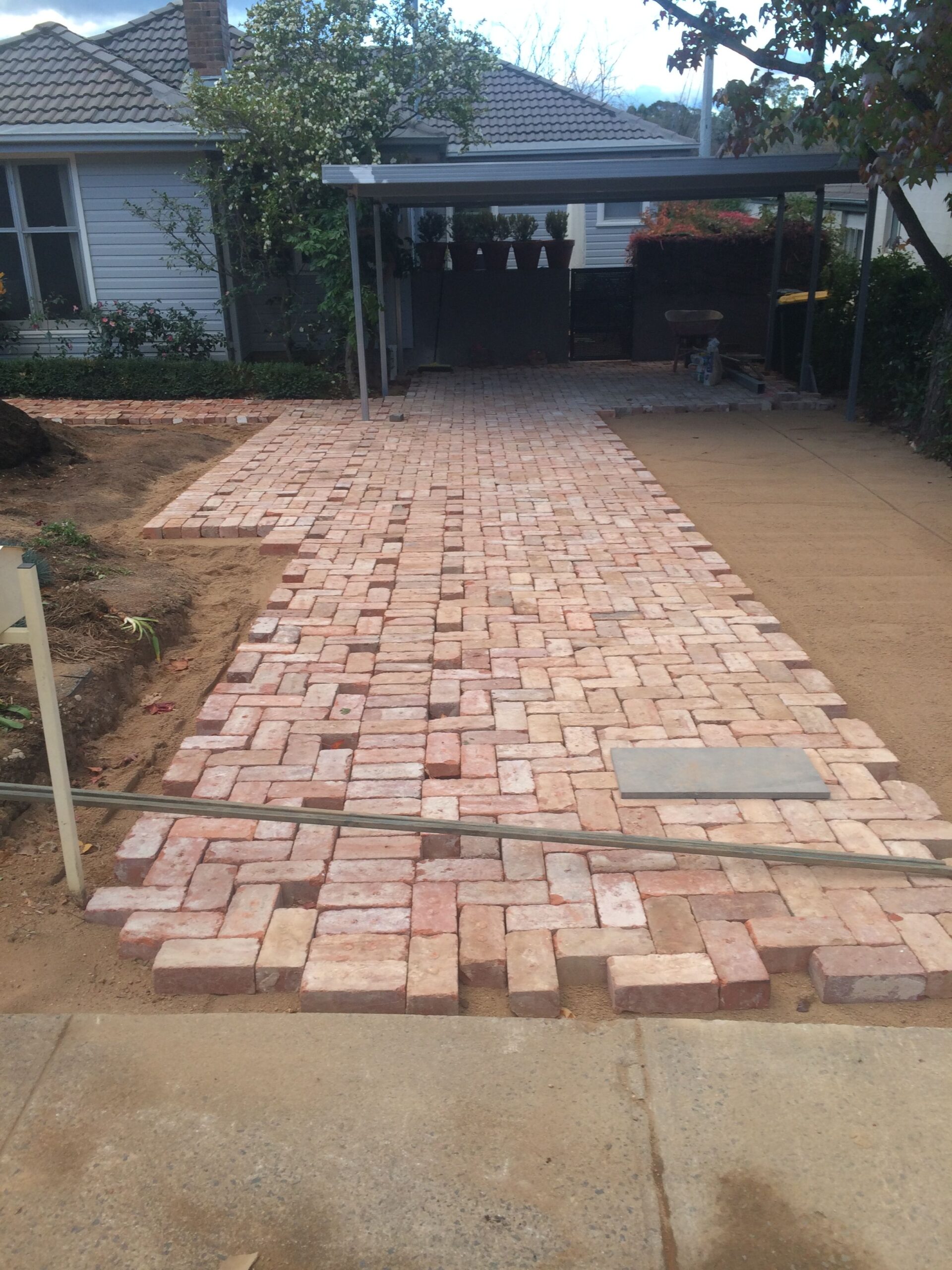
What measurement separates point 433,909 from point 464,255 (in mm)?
A: 14181

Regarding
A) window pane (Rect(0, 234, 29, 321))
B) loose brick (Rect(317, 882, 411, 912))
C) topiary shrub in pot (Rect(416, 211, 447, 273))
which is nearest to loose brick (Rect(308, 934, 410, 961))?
loose brick (Rect(317, 882, 411, 912))

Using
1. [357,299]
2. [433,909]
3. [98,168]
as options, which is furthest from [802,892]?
[98,168]

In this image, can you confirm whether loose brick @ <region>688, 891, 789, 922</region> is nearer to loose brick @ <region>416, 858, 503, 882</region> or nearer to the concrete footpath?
the concrete footpath

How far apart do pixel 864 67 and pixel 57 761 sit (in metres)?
7.94

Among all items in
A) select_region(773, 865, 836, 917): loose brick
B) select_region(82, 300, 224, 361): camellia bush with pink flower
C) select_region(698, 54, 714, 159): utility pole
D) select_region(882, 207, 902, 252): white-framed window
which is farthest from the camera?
select_region(698, 54, 714, 159): utility pole

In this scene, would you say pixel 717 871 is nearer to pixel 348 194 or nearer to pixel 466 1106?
pixel 466 1106

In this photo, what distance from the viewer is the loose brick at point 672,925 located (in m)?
2.96

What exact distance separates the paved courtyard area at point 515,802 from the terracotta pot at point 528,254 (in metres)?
10.1

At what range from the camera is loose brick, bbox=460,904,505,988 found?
289 cm

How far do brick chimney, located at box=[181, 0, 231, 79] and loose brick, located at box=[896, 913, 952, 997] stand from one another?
14.2 metres

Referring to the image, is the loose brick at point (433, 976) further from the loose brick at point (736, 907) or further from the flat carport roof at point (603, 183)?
the flat carport roof at point (603, 183)

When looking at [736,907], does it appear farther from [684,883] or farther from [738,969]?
[738,969]

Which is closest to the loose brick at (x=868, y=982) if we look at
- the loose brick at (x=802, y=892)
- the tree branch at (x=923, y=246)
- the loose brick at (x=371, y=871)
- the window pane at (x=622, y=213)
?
the loose brick at (x=802, y=892)

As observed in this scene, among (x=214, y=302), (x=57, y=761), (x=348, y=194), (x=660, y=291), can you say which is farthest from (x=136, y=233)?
(x=57, y=761)
